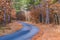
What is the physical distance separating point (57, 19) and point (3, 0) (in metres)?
13.2

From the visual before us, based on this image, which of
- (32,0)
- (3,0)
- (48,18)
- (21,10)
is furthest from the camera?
(21,10)

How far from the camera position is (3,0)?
35.3 m

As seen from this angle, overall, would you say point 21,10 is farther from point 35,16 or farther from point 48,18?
point 48,18

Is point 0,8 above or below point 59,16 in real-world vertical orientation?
above

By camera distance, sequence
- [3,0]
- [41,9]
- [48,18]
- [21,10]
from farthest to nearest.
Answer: [21,10] < [41,9] < [48,18] < [3,0]

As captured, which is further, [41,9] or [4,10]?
[41,9]

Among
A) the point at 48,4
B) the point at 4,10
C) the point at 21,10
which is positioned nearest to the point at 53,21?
the point at 48,4

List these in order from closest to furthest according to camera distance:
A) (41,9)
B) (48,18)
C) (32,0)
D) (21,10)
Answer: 1. (48,18)
2. (41,9)
3. (32,0)
4. (21,10)

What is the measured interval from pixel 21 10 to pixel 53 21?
3095 cm

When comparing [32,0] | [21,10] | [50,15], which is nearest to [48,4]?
[50,15]

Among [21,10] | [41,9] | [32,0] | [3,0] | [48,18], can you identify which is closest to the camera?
[3,0]

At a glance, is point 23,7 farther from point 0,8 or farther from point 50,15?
point 0,8

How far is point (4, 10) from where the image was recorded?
35.7 m

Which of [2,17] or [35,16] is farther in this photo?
[35,16]
